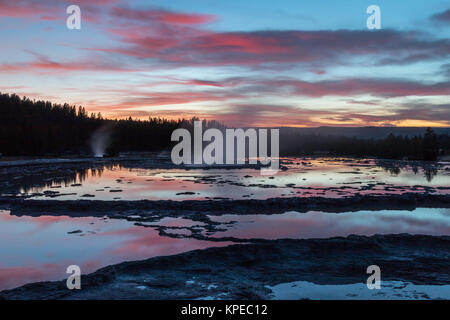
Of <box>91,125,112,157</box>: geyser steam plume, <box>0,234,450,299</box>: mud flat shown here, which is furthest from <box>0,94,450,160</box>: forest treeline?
<box>0,234,450,299</box>: mud flat

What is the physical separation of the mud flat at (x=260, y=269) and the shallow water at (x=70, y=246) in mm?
969

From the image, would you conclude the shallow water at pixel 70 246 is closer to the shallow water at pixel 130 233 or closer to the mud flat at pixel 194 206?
the shallow water at pixel 130 233

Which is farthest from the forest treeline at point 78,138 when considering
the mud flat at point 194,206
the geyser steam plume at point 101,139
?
the mud flat at point 194,206

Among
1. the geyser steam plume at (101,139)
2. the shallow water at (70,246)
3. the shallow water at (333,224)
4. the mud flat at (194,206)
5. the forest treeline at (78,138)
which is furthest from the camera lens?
the geyser steam plume at (101,139)

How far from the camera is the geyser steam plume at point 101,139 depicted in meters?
95.4

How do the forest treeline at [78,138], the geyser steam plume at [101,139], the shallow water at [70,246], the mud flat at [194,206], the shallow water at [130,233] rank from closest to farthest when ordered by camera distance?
1. the shallow water at [70,246]
2. the shallow water at [130,233]
3. the mud flat at [194,206]
4. the forest treeline at [78,138]
5. the geyser steam plume at [101,139]

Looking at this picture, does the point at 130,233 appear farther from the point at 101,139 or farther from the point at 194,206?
the point at 101,139

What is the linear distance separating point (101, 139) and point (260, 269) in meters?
103

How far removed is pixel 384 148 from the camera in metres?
98.6

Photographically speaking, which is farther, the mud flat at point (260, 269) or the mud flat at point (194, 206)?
the mud flat at point (194, 206)

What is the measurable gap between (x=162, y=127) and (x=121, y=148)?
2281 centimetres

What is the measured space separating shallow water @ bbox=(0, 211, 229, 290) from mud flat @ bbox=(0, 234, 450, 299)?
969 mm
